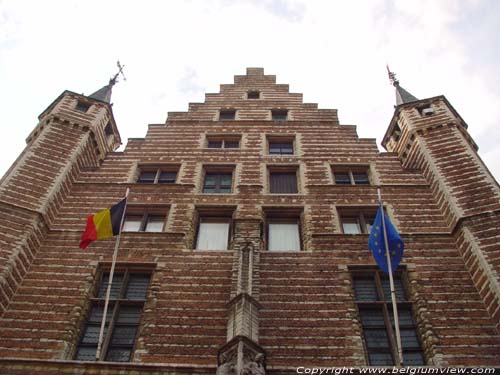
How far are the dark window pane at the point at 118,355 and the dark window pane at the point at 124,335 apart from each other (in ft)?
0.63

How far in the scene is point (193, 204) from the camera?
1603 cm

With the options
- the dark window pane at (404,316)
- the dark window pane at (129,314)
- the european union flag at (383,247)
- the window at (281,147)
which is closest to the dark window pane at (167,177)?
the window at (281,147)

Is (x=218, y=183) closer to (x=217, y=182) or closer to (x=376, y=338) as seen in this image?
(x=217, y=182)

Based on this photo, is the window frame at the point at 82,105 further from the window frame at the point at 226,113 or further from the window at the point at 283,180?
the window at the point at 283,180

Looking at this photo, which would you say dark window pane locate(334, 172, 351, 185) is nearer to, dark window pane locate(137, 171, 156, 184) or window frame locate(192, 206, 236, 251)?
window frame locate(192, 206, 236, 251)

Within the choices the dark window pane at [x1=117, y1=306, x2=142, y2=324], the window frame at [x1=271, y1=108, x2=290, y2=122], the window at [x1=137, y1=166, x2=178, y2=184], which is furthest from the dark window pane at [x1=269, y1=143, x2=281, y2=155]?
the dark window pane at [x1=117, y1=306, x2=142, y2=324]

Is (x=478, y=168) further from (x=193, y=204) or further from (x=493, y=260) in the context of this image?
(x=193, y=204)

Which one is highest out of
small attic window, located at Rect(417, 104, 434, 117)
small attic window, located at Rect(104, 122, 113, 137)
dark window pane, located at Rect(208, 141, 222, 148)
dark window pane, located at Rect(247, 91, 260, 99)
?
dark window pane, located at Rect(247, 91, 260, 99)

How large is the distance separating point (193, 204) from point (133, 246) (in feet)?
8.52

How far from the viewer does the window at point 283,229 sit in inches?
587

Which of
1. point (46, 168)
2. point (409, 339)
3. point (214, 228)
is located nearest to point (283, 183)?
point (214, 228)

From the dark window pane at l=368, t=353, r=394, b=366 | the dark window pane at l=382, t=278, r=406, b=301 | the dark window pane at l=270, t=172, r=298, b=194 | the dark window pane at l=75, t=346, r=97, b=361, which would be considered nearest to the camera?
the dark window pane at l=368, t=353, r=394, b=366

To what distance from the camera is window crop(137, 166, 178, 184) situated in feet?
58.2

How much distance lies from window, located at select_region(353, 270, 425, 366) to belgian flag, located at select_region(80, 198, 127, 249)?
6.83 m
